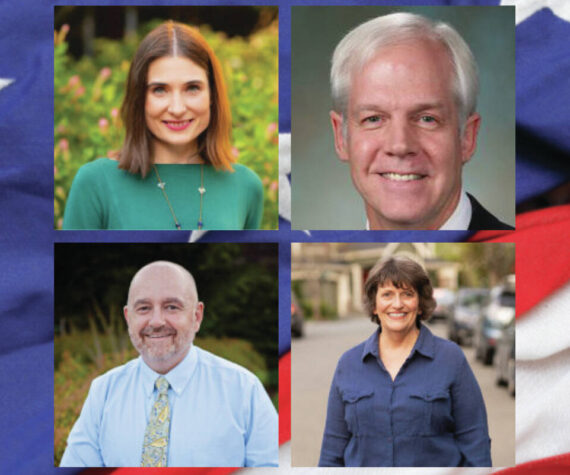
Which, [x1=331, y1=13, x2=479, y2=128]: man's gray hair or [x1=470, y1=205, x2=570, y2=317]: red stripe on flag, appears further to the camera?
[x1=470, y1=205, x2=570, y2=317]: red stripe on flag

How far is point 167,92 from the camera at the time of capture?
3898mm

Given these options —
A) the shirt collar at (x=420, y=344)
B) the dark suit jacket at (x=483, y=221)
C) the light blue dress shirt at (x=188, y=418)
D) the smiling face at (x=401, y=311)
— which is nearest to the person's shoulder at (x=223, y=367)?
the light blue dress shirt at (x=188, y=418)

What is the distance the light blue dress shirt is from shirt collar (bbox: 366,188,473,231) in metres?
0.97

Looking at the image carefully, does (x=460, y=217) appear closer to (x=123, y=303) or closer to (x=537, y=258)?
(x=537, y=258)

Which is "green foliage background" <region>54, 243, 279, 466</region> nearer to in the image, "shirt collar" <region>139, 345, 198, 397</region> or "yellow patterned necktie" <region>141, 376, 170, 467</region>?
"shirt collar" <region>139, 345, 198, 397</region>

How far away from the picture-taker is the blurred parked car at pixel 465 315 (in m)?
3.92

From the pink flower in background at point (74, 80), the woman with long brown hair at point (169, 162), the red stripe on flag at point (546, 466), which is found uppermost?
the pink flower in background at point (74, 80)

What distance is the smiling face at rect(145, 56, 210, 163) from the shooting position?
389 cm

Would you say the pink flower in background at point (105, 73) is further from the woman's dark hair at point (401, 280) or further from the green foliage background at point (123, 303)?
the woman's dark hair at point (401, 280)

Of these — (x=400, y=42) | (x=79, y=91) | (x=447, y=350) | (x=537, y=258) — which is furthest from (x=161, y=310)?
(x=537, y=258)

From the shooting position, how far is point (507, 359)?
3.98m

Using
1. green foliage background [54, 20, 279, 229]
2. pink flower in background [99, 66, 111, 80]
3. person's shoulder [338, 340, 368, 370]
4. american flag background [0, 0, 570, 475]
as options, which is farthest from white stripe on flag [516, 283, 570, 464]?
pink flower in background [99, 66, 111, 80]

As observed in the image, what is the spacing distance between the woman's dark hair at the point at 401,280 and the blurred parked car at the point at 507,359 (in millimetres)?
373

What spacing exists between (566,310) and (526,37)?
4.15ft
